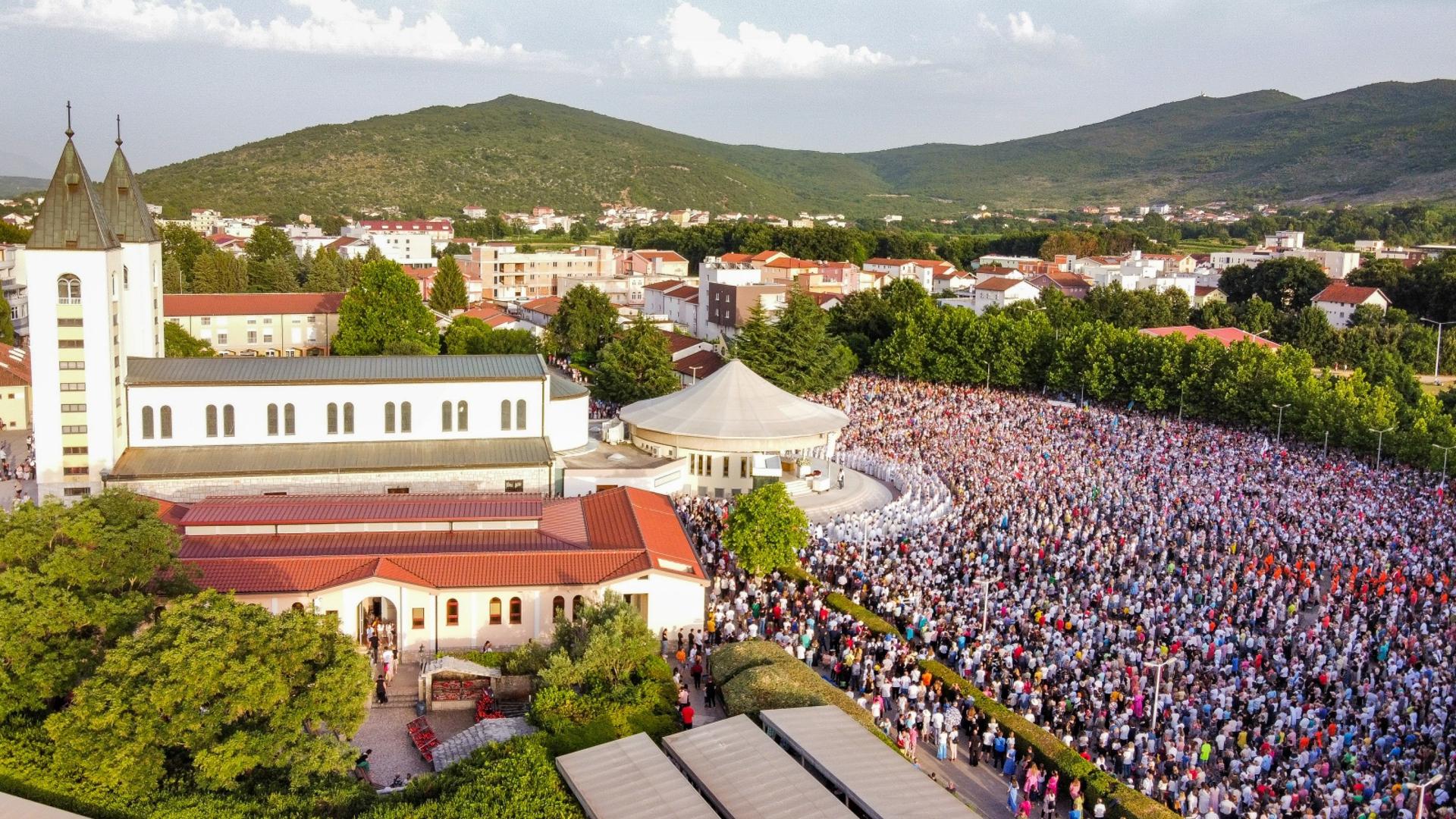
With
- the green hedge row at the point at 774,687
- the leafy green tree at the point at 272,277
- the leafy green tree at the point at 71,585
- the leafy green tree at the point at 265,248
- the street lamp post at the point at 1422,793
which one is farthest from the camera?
the leafy green tree at the point at 265,248

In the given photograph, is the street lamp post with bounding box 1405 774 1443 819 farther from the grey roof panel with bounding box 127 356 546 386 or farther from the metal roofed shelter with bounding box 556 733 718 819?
the grey roof panel with bounding box 127 356 546 386

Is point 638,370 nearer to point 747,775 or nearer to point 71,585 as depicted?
point 71,585

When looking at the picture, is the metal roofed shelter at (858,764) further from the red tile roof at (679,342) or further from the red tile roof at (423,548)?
the red tile roof at (679,342)

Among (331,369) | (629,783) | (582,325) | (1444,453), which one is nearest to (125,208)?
(331,369)

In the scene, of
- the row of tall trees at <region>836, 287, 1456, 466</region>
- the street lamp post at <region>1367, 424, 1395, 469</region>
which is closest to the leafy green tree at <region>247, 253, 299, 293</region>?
the row of tall trees at <region>836, 287, 1456, 466</region>

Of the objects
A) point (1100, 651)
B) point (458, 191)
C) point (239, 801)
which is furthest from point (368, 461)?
point (458, 191)

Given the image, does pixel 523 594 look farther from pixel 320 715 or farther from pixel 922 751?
pixel 922 751

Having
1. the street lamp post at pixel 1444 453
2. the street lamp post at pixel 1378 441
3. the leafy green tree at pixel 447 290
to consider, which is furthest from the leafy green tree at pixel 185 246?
the street lamp post at pixel 1444 453
